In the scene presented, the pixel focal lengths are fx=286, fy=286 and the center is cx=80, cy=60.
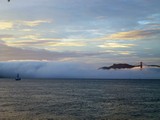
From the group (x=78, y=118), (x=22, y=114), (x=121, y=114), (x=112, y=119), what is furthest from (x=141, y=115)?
(x=22, y=114)

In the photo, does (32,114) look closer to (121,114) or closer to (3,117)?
(3,117)

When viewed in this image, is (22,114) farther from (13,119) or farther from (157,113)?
(157,113)

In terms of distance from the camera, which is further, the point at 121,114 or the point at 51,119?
the point at 121,114

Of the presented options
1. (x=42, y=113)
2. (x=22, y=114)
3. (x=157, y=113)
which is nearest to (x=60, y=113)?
(x=42, y=113)

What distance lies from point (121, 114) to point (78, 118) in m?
12.5

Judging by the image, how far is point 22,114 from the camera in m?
72.8

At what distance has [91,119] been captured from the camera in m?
65.3

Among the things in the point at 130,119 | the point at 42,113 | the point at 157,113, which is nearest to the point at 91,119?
the point at 130,119

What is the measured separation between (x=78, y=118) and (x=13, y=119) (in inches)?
585

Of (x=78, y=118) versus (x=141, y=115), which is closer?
(x=78, y=118)

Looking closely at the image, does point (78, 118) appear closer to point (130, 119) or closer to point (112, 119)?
point (112, 119)

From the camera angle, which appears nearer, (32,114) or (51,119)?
(51,119)

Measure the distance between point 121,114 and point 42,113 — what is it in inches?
800

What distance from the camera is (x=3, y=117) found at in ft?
222
